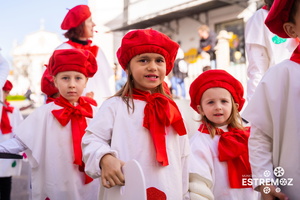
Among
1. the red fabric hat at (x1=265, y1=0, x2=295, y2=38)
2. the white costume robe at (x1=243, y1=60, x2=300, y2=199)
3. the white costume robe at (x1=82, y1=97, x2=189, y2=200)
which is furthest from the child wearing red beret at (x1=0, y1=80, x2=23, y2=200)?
the red fabric hat at (x1=265, y1=0, x2=295, y2=38)

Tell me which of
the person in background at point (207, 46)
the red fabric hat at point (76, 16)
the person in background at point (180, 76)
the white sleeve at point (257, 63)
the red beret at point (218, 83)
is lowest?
the red beret at point (218, 83)

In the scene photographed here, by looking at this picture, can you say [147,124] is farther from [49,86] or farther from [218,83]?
[49,86]

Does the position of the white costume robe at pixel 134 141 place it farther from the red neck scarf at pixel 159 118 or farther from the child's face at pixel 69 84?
the child's face at pixel 69 84

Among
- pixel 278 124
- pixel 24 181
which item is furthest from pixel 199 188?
pixel 24 181

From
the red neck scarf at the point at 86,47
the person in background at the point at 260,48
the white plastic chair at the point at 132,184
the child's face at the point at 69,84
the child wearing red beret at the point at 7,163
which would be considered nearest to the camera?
the white plastic chair at the point at 132,184

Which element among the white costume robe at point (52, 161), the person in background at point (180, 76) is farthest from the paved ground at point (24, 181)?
the person in background at point (180, 76)

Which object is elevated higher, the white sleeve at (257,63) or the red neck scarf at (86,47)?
the red neck scarf at (86,47)

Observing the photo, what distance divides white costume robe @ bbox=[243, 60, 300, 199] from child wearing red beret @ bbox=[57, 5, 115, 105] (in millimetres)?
2450

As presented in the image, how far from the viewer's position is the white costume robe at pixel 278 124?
1.57m

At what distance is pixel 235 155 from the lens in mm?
2400

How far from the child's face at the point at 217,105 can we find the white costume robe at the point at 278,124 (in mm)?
876

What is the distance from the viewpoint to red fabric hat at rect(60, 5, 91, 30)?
3913mm

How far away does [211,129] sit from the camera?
2582 millimetres

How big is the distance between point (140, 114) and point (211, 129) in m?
0.75
